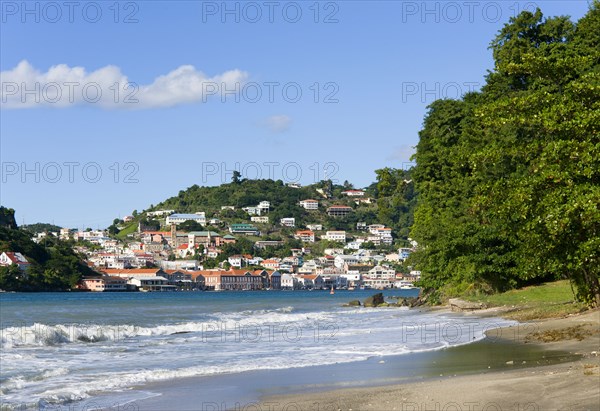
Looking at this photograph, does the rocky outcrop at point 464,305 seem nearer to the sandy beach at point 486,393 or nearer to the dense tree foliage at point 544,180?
the dense tree foliage at point 544,180

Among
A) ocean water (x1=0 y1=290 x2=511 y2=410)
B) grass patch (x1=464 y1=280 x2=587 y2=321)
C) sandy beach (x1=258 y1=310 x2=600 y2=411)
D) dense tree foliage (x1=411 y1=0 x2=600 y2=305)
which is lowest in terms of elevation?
ocean water (x1=0 y1=290 x2=511 y2=410)

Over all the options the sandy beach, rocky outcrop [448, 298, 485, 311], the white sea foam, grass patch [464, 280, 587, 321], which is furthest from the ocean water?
the sandy beach

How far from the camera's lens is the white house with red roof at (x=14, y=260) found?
133625 mm

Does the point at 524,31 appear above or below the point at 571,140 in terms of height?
above

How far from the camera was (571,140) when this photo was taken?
16.2 meters

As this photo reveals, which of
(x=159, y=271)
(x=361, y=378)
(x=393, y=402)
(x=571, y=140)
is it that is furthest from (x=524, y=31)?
(x=159, y=271)

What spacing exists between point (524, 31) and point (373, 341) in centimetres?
2701

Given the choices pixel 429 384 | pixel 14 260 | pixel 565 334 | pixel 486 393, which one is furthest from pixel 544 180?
pixel 14 260

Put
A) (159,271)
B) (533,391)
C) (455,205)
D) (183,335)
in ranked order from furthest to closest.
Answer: (159,271) < (455,205) < (183,335) < (533,391)

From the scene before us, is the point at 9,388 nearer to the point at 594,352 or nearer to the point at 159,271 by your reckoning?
the point at 594,352

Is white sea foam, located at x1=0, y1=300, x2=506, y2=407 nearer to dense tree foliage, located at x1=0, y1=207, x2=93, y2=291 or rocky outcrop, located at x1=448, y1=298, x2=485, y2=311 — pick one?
rocky outcrop, located at x1=448, y1=298, x2=485, y2=311

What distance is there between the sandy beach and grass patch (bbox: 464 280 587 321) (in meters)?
8.83

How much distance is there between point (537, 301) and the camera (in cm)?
2970

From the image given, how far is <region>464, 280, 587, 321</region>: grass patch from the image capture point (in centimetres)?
2390
